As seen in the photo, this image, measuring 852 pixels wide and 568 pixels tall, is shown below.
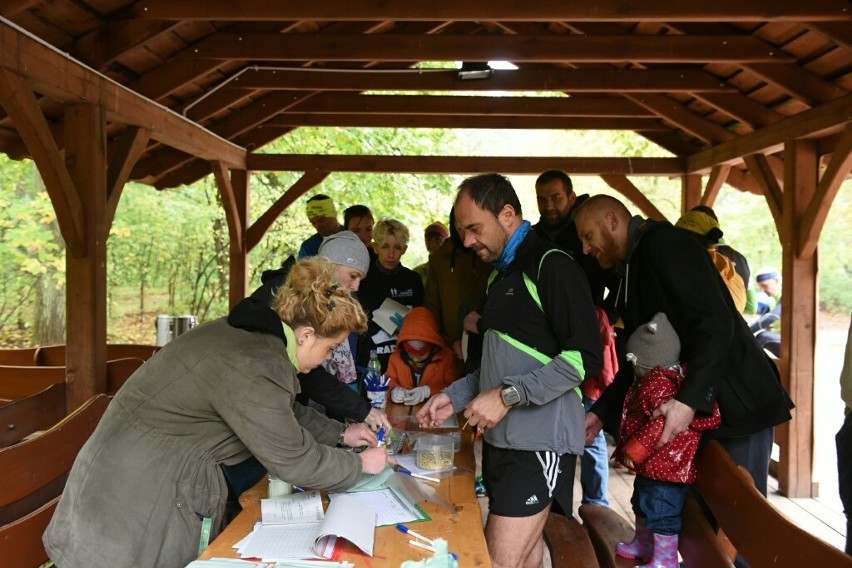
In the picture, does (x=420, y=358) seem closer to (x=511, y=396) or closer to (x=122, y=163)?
(x=511, y=396)

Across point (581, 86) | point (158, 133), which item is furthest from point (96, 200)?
point (581, 86)

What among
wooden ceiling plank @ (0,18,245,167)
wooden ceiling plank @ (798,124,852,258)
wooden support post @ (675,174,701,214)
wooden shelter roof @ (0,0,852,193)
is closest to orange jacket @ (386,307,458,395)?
wooden shelter roof @ (0,0,852,193)

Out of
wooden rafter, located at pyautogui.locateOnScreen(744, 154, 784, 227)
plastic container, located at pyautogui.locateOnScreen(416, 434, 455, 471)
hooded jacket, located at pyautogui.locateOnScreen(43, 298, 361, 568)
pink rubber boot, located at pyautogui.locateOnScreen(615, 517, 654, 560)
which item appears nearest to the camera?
hooded jacket, located at pyautogui.locateOnScreen(43, 298, 361, 568)

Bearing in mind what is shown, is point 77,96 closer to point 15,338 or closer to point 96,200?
point 96,200

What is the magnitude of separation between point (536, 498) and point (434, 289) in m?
2.03

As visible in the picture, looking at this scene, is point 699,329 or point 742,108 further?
point 742,108

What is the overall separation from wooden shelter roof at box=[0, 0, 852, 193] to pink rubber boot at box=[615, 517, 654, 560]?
2.91 metres

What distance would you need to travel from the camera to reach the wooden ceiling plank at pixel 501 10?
400 centimetres

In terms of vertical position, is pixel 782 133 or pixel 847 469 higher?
pixel 782 133

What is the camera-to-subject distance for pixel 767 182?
5973 mm

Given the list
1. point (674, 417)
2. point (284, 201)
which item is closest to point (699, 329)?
point (674, 417)

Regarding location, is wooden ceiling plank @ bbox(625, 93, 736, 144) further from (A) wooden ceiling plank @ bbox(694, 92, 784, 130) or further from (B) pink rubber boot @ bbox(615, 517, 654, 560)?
(B) pink rubber boot @ bbox(615, 517, 654, 560)

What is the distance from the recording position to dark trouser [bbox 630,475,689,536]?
7.38ft

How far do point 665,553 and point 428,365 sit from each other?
5.50 feet
